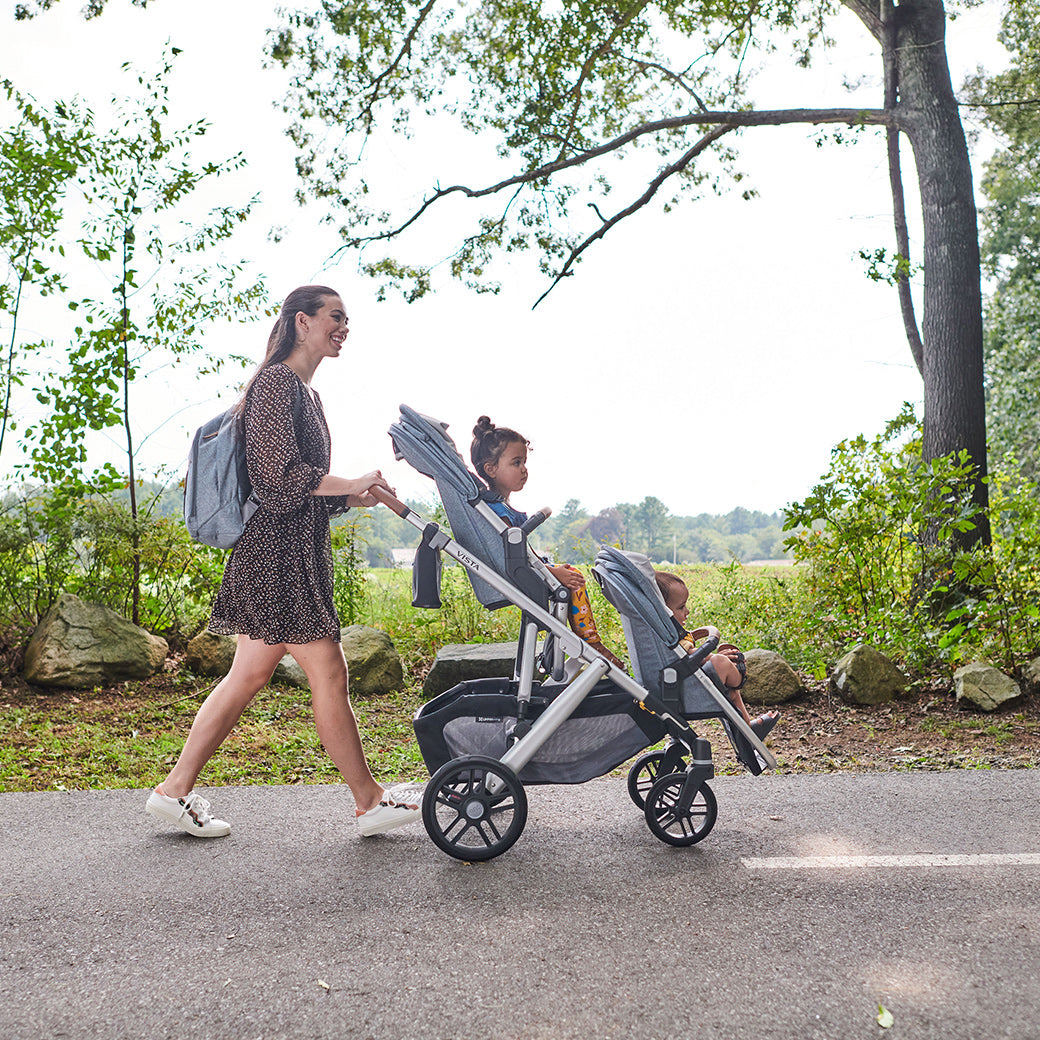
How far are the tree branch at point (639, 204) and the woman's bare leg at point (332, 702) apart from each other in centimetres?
693

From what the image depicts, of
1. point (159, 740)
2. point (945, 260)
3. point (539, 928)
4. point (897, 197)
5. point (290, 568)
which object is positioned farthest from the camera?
point (897, 197)

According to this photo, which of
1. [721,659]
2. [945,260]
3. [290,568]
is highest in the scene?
[945,260]

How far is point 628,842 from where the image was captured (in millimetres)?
3598

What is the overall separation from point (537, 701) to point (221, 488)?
4.56ft

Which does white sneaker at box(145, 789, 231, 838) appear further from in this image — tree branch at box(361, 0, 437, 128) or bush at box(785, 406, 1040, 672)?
tree branch at box(361, 0, 437, 128)

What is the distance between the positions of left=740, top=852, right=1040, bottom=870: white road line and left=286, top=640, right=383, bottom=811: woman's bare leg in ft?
4.85

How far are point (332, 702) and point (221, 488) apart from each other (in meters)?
0.89

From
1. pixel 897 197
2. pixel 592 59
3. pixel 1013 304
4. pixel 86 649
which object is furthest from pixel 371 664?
pixel 1013 304

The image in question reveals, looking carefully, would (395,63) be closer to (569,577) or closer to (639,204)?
(639,204)

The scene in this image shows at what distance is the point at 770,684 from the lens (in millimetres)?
6184

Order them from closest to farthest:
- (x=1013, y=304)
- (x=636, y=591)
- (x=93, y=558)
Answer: (x=636, y=591) < (x=93, y=558) < (x=1013, y=304)

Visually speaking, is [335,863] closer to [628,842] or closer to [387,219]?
[628,842]

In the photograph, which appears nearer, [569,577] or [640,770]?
[569,577]

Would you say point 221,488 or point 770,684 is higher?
point 221,488
